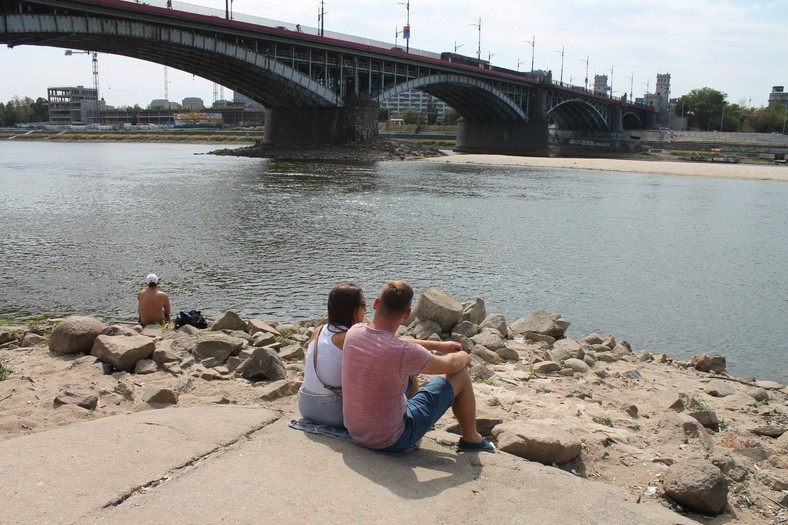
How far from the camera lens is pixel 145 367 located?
727cm

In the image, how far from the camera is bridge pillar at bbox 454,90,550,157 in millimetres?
93812

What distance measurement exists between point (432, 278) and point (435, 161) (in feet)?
186

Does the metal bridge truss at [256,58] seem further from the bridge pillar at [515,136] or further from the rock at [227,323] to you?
the rock at [227,323]

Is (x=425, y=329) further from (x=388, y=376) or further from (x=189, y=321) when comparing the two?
(x=388, y=376)

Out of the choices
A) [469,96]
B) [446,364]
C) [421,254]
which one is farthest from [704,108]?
[446,364]

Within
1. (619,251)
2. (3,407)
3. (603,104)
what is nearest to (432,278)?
(619,251)

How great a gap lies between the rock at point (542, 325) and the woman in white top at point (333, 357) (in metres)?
6.10

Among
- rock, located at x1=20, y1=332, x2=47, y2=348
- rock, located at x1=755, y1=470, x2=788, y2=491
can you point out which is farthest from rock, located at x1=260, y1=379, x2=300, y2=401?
rock, located at x1=755, y1=470, x2=788, y2=491

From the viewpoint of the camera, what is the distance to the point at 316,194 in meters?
36.0

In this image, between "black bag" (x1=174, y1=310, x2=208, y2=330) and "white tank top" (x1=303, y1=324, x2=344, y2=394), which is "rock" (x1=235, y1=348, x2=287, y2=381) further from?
"black bag" (x1=174, y1=310, x2=208, y2=330)

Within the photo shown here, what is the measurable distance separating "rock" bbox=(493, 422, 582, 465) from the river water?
649 cm

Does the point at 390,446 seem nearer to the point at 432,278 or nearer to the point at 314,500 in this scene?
the point at 314,500

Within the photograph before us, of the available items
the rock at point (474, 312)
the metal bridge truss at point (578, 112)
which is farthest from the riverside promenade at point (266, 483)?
the metal bridge truss at point (578, 112)

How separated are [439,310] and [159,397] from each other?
4.76m
